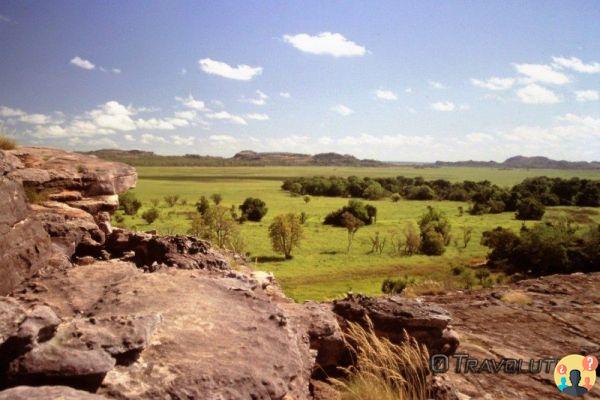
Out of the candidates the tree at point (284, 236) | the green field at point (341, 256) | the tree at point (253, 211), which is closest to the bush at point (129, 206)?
the green field at point (341, 256)

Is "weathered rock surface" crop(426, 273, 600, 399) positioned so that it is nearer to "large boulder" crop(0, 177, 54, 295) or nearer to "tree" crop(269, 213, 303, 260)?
"large boulder" crop(0, 177, 54, 295)

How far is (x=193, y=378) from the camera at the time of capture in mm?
3982


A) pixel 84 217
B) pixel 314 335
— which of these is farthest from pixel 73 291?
pixel 84 217

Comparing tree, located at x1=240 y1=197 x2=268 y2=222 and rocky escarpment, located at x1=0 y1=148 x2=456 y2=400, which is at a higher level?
rocky escarpment, located at x1=0 y1=148 x2=456 y2=400

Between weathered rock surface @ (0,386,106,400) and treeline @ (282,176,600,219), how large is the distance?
69675 mm

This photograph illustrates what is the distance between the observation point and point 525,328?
11.5 m

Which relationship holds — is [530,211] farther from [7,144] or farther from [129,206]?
[7,144]

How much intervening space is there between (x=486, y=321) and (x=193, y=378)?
1023 cm

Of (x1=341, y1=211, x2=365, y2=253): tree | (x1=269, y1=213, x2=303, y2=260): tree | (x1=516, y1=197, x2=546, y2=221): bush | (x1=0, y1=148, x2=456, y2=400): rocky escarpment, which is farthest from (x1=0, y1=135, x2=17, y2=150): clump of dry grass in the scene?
(x1=516, y1=197, x2=546, y2=221): bush

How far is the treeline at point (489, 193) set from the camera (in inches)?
2889

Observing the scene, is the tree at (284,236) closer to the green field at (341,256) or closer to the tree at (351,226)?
the green field at (341,256)

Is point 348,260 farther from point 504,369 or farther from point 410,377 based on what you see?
point 410,377

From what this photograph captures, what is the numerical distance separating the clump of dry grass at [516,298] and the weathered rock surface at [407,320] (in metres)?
7.41

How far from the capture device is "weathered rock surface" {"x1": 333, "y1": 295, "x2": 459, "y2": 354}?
7395 mm
